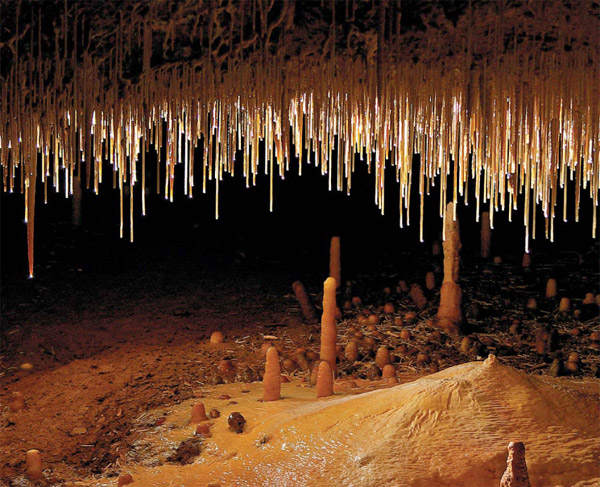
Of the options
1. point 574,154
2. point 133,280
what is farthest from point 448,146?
point 133,280

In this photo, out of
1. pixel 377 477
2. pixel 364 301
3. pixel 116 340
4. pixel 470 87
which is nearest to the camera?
pixel 377 477

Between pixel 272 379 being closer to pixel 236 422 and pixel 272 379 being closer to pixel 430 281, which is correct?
pixel 236 422

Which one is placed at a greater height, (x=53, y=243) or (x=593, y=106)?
(x=593, y=106)

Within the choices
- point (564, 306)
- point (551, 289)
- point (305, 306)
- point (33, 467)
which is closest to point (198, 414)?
point (33, 467)

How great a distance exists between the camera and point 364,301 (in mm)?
7520

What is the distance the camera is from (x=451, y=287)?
6.64m

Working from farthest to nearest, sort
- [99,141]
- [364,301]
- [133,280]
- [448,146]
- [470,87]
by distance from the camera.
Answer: [133,280], [364,301], [99,141], [448,146], [470,87]

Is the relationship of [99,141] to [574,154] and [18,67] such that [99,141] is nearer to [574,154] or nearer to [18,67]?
[18,67]

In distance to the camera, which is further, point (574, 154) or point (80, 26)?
point (574, 154)

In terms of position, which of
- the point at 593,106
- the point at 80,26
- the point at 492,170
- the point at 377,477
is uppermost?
the point at 80,26

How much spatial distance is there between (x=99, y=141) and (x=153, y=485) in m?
2.21

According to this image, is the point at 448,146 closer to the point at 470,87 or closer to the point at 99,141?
the point at 470,87

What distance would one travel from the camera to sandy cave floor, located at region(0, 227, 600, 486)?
3906mm

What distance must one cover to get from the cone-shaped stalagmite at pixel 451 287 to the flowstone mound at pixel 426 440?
251cm
